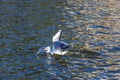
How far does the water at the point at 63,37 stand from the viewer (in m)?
30.5

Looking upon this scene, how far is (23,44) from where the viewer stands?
124 feet

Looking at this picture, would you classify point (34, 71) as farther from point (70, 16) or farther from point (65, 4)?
point (65, 4)

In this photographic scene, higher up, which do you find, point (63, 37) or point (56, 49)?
point (56, 49)

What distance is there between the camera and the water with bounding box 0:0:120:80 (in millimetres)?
30500

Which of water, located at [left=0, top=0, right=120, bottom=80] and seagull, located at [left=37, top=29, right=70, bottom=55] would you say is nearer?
water, located at [left=0, top=0, right=120, bottom=80]

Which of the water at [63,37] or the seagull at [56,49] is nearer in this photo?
the water at [63,37]

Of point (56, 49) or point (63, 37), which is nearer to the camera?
point (56, 49)

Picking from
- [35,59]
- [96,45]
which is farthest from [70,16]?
[35,59]

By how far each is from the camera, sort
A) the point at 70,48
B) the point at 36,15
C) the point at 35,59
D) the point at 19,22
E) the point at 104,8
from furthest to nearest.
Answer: the point at 104,8 < the point at 36,15 < the point at 19,22 < the point at 70,48 < the point at 35,59

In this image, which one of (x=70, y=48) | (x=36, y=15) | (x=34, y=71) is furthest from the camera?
(x=36, y=15)

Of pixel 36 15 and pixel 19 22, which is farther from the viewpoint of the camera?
pixel 36 15

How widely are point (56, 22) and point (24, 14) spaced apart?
680cm

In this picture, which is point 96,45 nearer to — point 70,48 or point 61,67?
point 70,48

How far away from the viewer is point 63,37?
41281 mm
